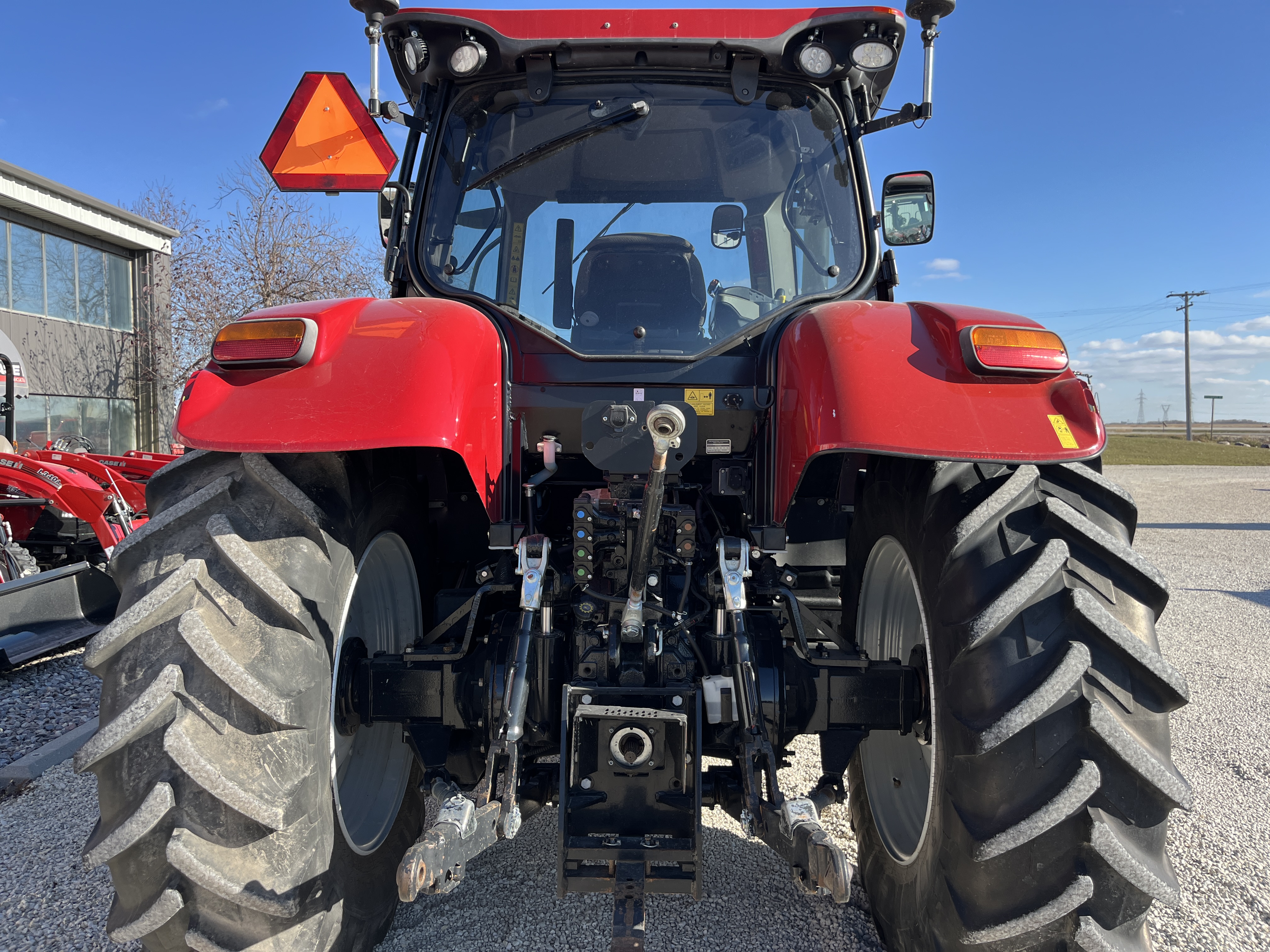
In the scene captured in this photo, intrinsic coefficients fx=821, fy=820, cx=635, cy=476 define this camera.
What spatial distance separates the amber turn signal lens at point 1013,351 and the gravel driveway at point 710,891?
1639 millimetres

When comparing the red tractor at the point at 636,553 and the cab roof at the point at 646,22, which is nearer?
the red tractor at the point at 636,553

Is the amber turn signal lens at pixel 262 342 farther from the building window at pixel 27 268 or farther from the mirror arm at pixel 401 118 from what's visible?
the building window at pixel 27 268

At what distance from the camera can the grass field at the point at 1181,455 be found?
31047 mm

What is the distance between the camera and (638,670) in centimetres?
211

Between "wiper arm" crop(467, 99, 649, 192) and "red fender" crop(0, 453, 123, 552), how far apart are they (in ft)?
14.9

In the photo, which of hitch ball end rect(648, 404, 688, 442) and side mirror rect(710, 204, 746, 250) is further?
side mirror rect(710, 204, 746, 250)

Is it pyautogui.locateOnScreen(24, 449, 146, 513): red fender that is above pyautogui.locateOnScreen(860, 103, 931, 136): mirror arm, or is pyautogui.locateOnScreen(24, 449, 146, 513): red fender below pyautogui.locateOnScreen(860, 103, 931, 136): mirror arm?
below

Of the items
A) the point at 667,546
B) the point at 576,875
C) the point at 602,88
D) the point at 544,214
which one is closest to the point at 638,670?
the point at 667,546

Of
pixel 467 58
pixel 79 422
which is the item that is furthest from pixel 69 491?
pixel 79 422

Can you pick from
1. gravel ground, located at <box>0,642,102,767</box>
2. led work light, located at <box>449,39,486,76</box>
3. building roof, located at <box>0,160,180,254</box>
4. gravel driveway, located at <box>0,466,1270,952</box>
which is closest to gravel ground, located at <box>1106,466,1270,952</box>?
gravel driveway, located at <box>0,466,1270,952</box>

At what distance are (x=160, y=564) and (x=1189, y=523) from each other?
15608mm

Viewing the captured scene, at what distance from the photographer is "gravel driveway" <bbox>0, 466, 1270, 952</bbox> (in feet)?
7.64

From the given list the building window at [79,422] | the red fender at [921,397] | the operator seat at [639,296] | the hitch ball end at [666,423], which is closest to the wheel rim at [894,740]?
the red fender at [921,397]

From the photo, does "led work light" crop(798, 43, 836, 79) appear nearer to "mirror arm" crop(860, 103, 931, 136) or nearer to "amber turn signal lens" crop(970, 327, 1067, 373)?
"mirror arm" crop(860, 103, 931, 136)
